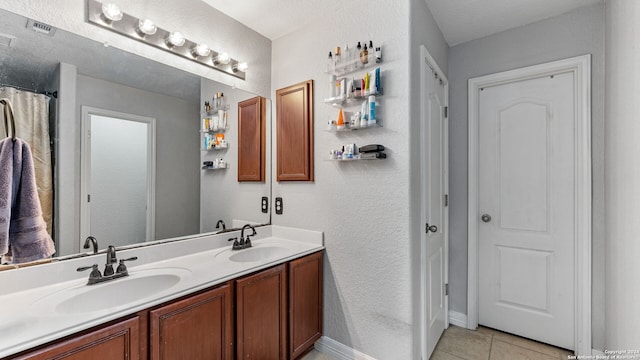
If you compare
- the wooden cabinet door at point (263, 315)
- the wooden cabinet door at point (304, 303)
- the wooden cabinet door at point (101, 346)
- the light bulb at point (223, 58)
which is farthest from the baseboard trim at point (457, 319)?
the light bulb at point (223, 58)

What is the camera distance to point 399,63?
175 centimetres

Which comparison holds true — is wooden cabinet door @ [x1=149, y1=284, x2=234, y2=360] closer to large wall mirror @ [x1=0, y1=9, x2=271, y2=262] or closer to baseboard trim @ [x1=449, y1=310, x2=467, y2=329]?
large wall mirror @ [x1=0, y1=9, x2=271, y2=262]

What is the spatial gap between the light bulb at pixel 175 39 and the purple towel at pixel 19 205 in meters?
0.98

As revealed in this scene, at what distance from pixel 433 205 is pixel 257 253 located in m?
1.41

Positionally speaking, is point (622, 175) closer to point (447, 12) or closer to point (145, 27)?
point (447, 12)

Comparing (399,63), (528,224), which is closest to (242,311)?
(399,63)

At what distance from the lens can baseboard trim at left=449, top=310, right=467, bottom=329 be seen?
2438mm

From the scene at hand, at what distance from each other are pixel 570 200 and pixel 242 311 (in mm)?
2475

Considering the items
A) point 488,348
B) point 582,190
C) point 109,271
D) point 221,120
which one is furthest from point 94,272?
point 582,190

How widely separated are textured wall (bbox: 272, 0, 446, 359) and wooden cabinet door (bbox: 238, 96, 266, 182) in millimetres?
Result: 345

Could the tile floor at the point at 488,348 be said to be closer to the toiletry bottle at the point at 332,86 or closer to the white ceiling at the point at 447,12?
the toiletry bottle at the point at 332,86

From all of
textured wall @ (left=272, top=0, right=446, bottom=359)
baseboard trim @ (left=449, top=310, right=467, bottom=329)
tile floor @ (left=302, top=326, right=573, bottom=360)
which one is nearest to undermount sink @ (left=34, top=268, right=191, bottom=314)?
textured wall @ (left=272, top=0, right=446, bottom=359)

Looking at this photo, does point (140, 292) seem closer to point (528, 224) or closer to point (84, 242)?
point (84, 242)

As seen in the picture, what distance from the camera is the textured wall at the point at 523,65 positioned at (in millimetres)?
1936
